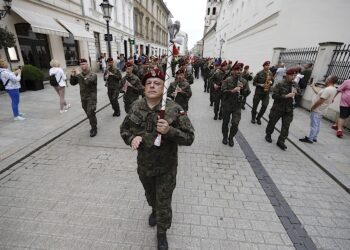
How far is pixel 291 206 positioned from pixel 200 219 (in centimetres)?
167

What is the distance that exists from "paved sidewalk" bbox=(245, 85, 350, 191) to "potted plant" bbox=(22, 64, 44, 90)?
38.1 feet

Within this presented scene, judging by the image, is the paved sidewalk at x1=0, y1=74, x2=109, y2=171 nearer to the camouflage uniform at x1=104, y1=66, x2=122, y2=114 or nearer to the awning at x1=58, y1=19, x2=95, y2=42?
the camouflage uniform at x1=104, y1=66, x2=122, y2=114

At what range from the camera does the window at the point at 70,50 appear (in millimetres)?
15910

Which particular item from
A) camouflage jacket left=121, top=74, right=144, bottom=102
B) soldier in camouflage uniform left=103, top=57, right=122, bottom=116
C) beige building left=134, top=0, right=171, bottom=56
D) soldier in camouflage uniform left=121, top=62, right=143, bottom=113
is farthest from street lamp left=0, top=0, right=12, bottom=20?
beige building left=134, top=0, right=171, bottom=56

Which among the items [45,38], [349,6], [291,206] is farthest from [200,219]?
[349,6]

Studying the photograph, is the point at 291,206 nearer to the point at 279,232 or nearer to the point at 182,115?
the point at 279,232

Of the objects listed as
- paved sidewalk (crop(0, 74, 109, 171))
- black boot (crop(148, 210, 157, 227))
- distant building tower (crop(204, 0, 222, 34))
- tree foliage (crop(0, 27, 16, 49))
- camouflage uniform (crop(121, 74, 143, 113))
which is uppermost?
distant building tower (crop(204, 0, 222, 34))

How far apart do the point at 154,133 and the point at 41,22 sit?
44.1 feet

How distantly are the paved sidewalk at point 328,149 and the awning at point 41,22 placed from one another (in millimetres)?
12511

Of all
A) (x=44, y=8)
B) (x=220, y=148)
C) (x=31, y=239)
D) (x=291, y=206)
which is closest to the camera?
(x=31, y=239)

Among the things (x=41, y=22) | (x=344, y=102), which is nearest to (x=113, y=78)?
(x=344, y=102)

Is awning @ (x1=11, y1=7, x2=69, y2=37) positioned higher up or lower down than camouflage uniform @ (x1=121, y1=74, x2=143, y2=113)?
higher up

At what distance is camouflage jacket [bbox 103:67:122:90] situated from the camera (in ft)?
24.2

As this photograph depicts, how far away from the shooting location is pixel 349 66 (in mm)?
8078
